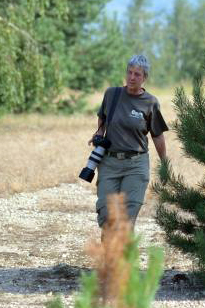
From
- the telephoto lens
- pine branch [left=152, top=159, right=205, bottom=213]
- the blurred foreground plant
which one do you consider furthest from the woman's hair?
the blurred foreground plant

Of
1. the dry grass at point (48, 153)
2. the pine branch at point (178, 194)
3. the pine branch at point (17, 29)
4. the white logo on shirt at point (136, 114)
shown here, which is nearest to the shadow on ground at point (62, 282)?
the pine branch at point (178, 194)

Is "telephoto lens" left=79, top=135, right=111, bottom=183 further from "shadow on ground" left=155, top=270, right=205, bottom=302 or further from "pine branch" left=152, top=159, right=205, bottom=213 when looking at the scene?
"shadow on ground" left=155, top=270, right=205, bottom=302

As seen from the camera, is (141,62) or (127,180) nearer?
(141,62)

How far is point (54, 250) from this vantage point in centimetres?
791

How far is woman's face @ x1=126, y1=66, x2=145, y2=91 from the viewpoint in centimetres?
591

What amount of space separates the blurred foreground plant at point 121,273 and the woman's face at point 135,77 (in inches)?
139

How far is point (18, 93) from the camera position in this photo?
50.9 feet

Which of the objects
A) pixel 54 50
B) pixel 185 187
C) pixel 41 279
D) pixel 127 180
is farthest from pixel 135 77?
pixel 54 50

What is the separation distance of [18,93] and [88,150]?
177cm

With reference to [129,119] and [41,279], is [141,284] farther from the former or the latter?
[41,279]

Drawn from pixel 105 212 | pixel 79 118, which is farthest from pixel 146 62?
pixel 79 118

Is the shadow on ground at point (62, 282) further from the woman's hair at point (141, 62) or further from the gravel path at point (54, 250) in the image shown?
the woman's hair at point (141, 62)

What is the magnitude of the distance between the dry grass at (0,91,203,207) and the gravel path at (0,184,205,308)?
632mm

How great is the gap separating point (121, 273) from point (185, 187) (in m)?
3.82
